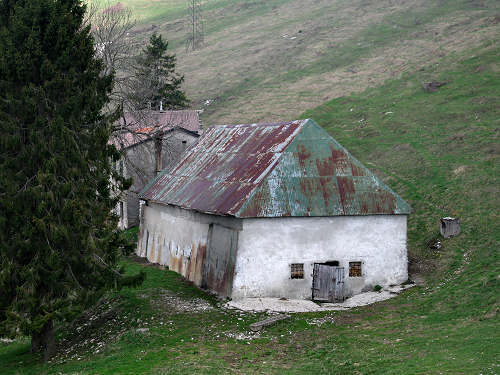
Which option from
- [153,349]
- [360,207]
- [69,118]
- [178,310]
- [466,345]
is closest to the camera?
[466,345]

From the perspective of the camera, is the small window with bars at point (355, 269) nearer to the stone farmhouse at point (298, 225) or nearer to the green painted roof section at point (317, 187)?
the stone farmhouse at point (298, 225)

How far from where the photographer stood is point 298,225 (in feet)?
81.6

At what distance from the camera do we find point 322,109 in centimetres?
5906

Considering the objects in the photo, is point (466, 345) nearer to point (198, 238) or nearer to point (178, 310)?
point (178, 310)

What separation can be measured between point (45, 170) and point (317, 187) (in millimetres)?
11028

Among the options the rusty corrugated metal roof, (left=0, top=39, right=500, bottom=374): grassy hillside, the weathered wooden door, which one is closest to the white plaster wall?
the weathered wooden door

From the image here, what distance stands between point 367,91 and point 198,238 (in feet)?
Result: 121

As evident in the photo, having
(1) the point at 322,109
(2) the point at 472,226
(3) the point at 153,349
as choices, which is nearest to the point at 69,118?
(3) the point at 153,349

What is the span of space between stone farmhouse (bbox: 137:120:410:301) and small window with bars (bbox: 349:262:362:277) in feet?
0.13

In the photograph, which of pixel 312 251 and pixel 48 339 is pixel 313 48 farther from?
pixel 48 339

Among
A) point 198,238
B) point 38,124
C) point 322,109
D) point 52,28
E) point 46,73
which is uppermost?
point 322,109

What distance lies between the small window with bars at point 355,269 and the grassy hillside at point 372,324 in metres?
2.17

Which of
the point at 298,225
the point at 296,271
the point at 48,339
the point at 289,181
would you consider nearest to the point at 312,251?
the point at 296,271

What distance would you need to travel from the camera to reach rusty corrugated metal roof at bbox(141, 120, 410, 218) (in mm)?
24922
